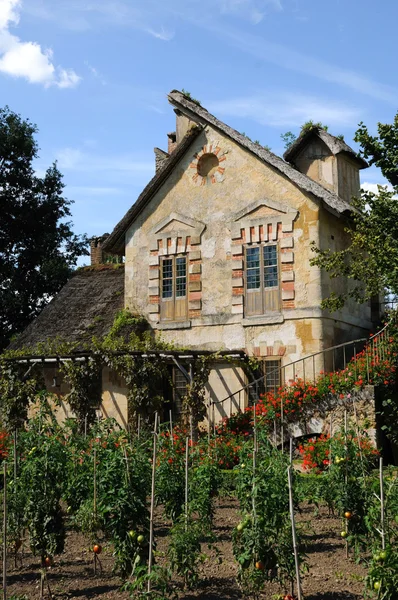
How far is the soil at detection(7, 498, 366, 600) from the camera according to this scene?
7.18 metres

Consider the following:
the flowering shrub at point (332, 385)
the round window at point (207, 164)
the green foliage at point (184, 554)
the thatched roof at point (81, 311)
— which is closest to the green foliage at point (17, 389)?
the thatched roof at point (81, 311)

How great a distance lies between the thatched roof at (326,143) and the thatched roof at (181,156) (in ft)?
3.41

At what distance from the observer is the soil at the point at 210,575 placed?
718 cm

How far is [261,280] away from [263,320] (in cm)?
102

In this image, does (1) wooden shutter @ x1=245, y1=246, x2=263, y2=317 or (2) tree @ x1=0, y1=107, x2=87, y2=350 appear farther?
(2) tree @ x1=0, y1=107, x2=87, y2=350

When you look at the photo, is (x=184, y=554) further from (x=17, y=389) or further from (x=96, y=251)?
(x=96, y=251)

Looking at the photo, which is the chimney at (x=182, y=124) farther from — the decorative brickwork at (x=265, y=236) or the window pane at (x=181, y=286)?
the window pane at (x=181, y=286)

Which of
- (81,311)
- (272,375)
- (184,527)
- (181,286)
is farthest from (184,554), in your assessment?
(81,311)

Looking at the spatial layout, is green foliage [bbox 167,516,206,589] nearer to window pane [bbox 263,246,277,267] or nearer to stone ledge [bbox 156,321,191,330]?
window pane [bbox 263,246,277,267]

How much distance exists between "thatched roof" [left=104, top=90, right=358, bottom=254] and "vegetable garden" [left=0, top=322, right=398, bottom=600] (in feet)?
24.6

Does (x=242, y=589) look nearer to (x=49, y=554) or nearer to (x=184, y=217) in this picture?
(x=49, y=554)

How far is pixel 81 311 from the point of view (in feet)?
64.0

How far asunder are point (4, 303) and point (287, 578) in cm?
2071

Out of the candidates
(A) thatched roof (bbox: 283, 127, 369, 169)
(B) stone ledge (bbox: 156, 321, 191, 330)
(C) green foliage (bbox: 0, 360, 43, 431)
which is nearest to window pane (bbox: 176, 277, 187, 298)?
(B) stone ledge (bbox: 156, 321, 191, 330)
